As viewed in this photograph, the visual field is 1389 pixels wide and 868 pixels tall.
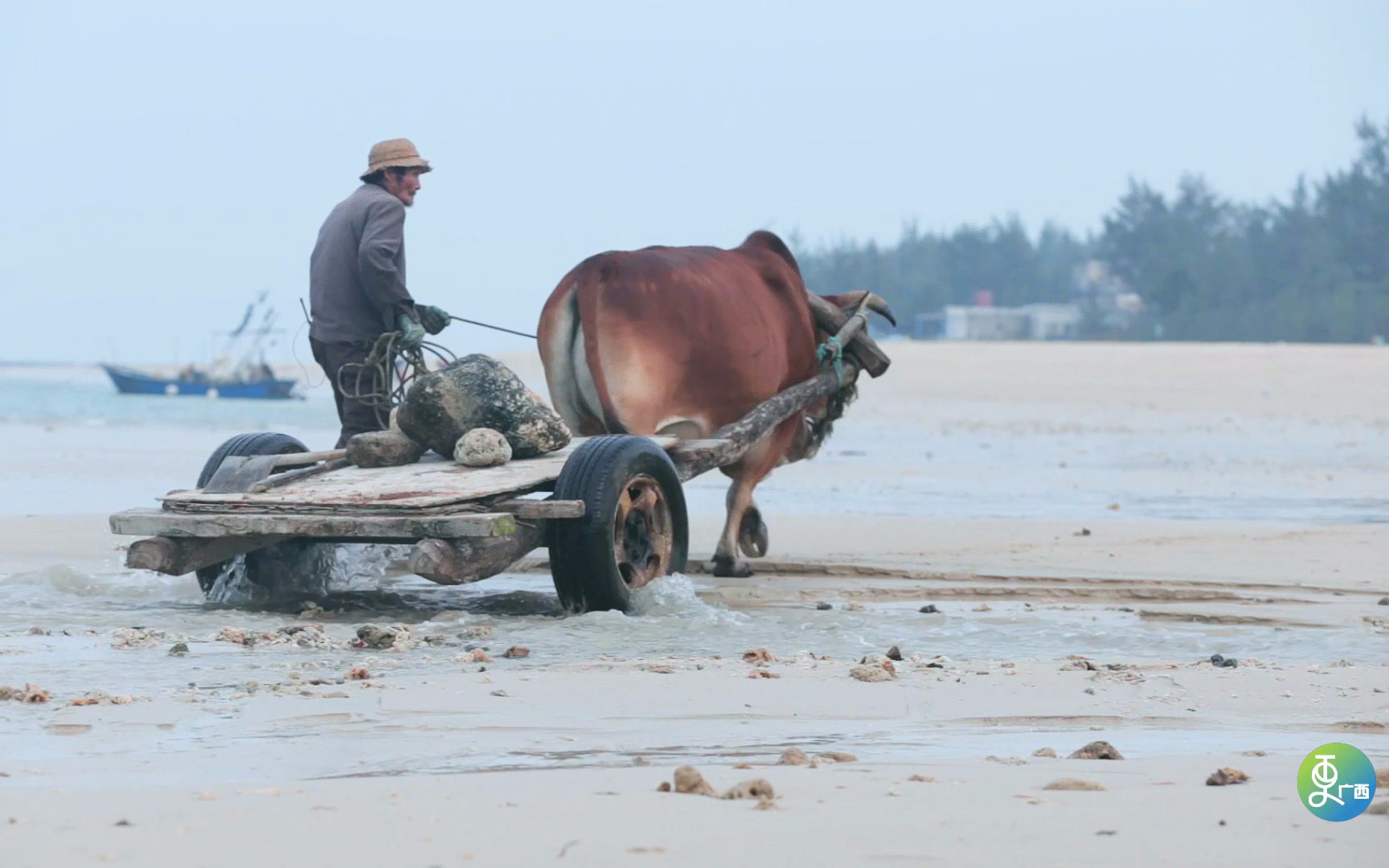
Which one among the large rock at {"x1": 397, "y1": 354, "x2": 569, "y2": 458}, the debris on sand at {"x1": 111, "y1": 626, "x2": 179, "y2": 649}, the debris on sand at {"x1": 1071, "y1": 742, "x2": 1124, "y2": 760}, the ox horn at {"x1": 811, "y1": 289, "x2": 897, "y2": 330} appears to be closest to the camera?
the debris on sand at {"x1": 1071, "y1": 742, "x2": 1124, "y2": 760}

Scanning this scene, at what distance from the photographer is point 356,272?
8.78 m

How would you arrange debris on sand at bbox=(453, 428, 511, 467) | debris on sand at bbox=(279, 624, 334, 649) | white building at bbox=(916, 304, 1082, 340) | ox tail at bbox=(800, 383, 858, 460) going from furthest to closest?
1. white building at bbox=(916, 304, 1082, 340)
2. ox tail at bbox=(800, 383, 858, 460)
3. debris on sand at bbox=(453, 428, 511, 467)
4. debris on sand at bbox=(279, 624, 334, 649)

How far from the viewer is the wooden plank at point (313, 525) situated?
695 centimetres

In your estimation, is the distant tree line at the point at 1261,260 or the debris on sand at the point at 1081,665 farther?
the distant tree line at the point at 1261,260

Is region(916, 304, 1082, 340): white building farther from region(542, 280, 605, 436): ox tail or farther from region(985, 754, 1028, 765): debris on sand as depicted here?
region(985, 754, 1028, 765): debris on sand

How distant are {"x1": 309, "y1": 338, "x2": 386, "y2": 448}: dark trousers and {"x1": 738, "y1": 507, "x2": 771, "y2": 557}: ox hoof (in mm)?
2263

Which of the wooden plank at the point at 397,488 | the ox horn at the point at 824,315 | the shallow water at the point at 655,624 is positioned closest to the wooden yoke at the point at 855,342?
the ox horn at the point at 824,315

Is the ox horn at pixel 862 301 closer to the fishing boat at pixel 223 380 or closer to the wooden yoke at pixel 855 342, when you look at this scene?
the wooden yoke at pixel 855 342

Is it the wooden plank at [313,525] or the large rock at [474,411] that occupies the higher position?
the large rock at [474,411]

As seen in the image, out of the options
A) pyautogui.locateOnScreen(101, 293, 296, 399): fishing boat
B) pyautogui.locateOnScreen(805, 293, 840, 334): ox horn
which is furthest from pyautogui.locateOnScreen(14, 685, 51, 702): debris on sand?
pyautogui.locateOnScreen(101, 293, 296, 399): fishing boat

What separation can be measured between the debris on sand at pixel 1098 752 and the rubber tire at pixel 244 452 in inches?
171

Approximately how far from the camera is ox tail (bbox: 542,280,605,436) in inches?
349

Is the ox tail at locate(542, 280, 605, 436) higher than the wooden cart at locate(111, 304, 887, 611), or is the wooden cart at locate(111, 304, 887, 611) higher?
the ox tail at locate(542, 280, 605, 436)

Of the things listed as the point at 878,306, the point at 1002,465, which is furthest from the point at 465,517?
the point at 1002,465
